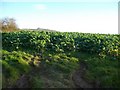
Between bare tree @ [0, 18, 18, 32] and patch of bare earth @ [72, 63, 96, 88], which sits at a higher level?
bare tree @ [0, 18, 18, 32]

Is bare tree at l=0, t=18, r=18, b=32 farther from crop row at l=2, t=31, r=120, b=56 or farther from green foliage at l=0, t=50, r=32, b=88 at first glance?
green foliage at l=0, t=50, r=32, b=88

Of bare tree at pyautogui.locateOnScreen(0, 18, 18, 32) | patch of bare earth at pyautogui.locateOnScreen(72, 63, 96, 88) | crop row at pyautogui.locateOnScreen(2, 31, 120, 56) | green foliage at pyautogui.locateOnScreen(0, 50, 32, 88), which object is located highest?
bare tree at pyautogui.locateOnScreen(0, 18, 18, 32)

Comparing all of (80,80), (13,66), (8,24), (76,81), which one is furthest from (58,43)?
(8,24)

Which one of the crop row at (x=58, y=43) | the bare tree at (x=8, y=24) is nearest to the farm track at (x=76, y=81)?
the crop row at (x=58, y=43)

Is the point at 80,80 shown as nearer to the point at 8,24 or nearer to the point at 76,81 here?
the point at 76,81

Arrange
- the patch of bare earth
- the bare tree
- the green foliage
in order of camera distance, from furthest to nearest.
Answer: the bare tree < the patch of bare earth < the green foliage

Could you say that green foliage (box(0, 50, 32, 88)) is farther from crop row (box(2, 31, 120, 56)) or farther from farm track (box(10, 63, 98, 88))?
crop row (box(2, 31, 120, 56))

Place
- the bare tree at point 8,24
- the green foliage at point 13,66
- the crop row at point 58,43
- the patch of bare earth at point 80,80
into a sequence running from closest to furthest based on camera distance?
the green foliage at point 13,66 < the patch of bare earth at point 80,80 < the crop row at point 58,43 < the bare tree at point 8,24

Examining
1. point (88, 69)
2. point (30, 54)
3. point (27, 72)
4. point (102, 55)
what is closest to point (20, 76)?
point (27, 72)

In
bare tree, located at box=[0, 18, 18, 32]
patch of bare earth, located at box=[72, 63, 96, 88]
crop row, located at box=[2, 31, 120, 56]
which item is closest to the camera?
patch of bare earth, located at box=[72, 63, 96, 88]

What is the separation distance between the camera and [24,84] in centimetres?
1351

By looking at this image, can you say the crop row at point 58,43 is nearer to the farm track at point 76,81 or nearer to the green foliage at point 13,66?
the green foliage at point 13,66

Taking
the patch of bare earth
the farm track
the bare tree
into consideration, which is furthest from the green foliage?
the bare tree

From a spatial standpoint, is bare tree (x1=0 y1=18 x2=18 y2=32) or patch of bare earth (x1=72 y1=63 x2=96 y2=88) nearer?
patch of bare earth (x1=72 y1=63 x2=96 y2=88)
